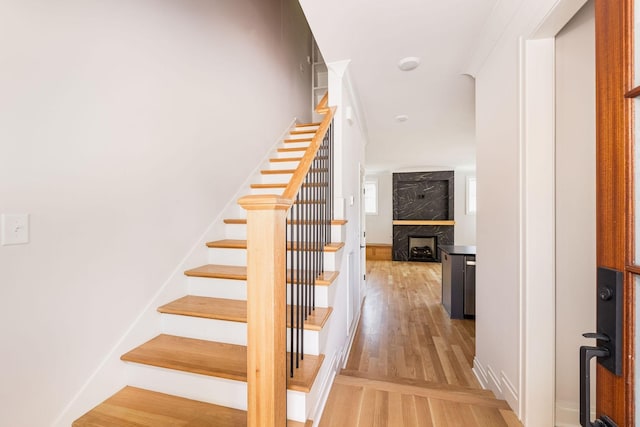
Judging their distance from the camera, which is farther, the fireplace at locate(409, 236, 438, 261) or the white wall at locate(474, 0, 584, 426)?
the fireplace at locate(409, 236, 438, 261)

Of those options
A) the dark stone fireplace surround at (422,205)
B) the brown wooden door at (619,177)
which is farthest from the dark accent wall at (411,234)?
the brown wooden door at (619,177)

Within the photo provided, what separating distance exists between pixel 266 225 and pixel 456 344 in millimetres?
2863

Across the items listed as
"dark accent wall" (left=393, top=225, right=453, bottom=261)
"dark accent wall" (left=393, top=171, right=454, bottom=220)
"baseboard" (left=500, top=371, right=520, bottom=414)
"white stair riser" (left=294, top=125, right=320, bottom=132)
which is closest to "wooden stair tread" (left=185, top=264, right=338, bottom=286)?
"baseboard" (left=500, top=371, right=520, bottom=414)

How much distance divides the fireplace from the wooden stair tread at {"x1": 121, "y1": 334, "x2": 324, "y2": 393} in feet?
23.6

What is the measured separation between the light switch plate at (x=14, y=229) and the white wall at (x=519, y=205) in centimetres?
235

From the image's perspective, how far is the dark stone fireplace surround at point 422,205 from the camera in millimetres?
7969

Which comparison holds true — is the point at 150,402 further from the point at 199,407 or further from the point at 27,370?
the point at 27,370

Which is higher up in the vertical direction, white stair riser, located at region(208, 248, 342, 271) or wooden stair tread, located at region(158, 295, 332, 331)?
white stair riser, located at region(208, 248, 342, 271)

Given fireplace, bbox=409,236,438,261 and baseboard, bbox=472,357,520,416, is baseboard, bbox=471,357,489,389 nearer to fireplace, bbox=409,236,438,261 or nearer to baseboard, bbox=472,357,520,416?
baseboard, bbox=472,357,520,416

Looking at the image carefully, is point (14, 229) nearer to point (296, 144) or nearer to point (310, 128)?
point (296, 144)

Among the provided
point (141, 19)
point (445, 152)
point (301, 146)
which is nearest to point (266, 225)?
point (141, 19)

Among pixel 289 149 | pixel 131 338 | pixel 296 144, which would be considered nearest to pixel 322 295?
pixel 131 338

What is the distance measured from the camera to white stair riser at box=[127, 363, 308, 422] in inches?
50.5

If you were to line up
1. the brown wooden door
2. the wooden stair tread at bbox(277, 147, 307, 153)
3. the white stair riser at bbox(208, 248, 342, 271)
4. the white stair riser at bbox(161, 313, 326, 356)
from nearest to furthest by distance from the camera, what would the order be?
the brown wooden door, the white stair riser at bbox(161, 313, 326, 356), the white stair riser at bbox(208, 248, 342, 271), the wooden stair tread at bbox(277, 147, 307, 153)
